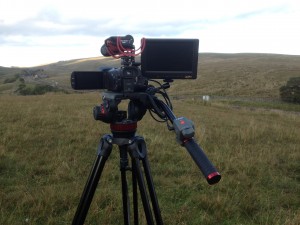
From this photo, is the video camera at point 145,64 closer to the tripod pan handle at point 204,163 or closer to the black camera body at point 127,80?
the black camera body at point 127,80

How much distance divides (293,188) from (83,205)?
3977 mm

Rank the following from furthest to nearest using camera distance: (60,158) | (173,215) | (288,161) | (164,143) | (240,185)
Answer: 1. (164,143)
2. (288,161)
3. (60,158)
4. (240,185)
5. (173,215)

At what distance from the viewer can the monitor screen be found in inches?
98.6

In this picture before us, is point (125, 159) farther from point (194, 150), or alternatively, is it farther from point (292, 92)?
point (292, 92)

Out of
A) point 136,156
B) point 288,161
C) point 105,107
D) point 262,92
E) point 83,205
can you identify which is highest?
point 105,107

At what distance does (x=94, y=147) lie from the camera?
7.43m

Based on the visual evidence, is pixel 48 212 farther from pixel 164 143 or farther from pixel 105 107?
pixel 164 143

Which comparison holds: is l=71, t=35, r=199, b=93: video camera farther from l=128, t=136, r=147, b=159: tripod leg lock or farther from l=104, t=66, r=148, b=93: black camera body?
l=128, t=136, r=147, b=159: tripod leg lock

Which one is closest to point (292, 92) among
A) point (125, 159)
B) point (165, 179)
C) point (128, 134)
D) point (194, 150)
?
point (165, 179)

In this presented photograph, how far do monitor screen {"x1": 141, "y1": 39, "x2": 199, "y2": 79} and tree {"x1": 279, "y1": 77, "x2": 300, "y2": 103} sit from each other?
34820mm

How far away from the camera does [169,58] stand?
255 cm

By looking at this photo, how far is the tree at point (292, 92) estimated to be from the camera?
34756 mm

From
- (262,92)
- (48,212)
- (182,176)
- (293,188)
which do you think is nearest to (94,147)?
(182,176)

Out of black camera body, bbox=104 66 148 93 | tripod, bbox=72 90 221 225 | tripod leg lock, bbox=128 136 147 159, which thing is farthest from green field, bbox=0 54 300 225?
black camera body, bbox=104 66 148 93
